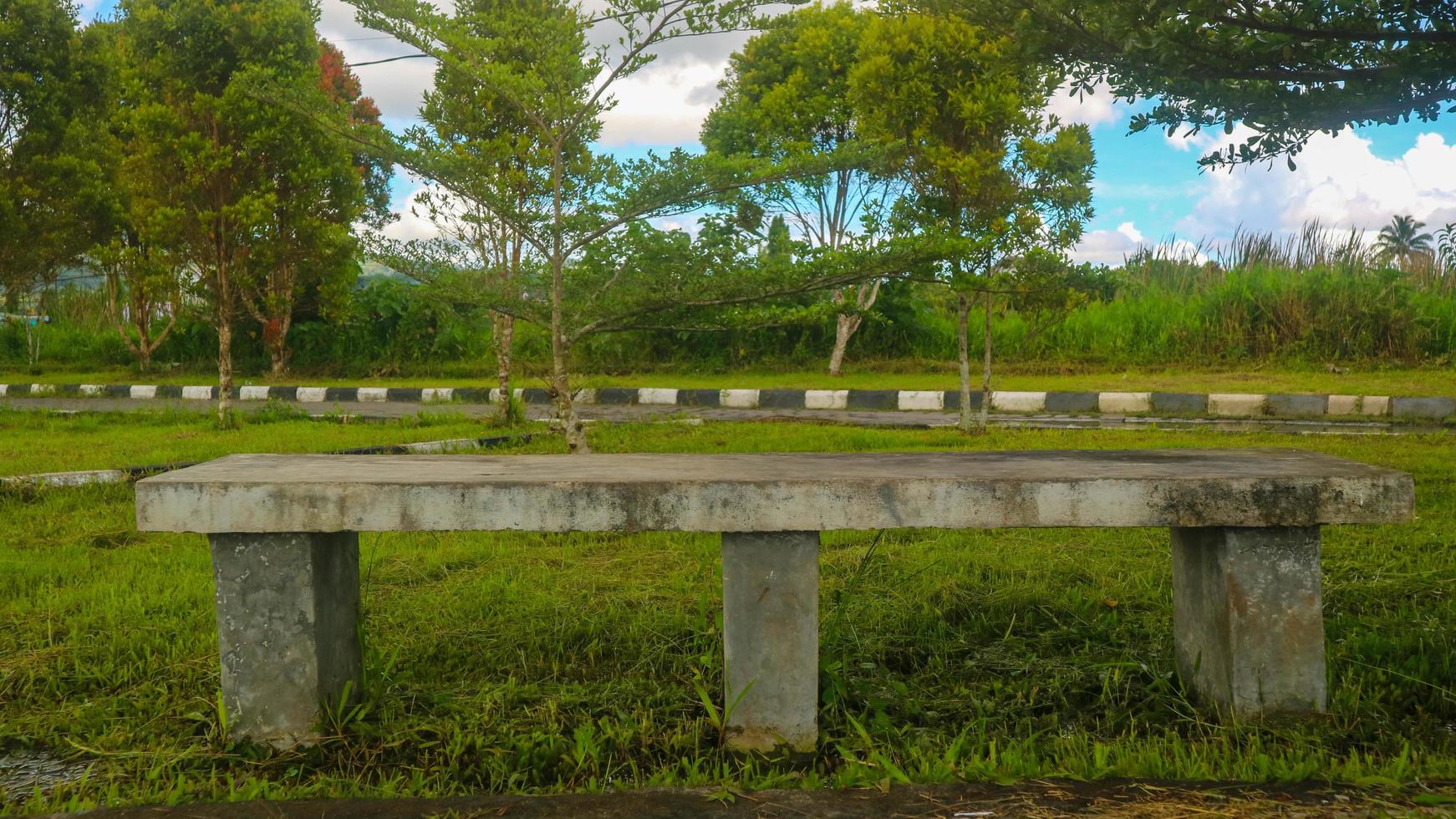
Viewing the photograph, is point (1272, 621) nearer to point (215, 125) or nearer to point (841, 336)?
point (215, 125)

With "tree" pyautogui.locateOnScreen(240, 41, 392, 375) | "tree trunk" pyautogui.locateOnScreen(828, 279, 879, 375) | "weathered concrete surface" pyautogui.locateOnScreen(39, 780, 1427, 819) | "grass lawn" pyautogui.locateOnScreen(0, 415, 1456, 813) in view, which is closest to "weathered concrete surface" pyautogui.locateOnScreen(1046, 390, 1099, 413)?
"tree trunk" pyautogui.locateOnScreen(828, 279, 879, 375)

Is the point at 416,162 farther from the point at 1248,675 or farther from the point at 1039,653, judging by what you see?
the point at 1248,675

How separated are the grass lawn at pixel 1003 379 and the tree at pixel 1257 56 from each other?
18.2 ft

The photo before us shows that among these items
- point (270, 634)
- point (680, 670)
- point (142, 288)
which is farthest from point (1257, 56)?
point (142, 288)

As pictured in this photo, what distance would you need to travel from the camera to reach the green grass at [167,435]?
691 centimetres

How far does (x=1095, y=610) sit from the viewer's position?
3.42 meters

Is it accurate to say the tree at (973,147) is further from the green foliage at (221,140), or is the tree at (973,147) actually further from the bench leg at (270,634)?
the bench leg at (270,634)

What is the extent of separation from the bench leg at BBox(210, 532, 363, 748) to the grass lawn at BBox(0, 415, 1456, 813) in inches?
2.9

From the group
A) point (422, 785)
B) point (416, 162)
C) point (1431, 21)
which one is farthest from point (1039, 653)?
point (416, 162)

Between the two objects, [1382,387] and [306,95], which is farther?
[1382,387]

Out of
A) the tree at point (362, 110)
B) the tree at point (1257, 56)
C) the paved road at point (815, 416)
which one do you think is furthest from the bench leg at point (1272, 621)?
the tree at point (362, 110)

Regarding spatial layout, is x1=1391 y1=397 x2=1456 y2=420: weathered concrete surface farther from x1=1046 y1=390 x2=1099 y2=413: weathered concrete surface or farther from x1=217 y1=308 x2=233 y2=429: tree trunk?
x1=217 y1=308 x2=233 y2=429: tree trunk

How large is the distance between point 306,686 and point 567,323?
4079mm

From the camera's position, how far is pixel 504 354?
8.68 m
